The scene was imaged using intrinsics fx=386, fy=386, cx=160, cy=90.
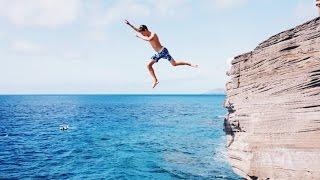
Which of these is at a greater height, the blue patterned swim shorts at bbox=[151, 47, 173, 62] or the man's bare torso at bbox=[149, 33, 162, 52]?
the man's bare torso at bbox=[149, 33, 162, 52]

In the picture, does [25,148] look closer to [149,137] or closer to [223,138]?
[149,137]

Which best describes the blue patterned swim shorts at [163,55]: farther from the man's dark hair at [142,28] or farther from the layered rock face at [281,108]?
the layered rock face at [281,108]

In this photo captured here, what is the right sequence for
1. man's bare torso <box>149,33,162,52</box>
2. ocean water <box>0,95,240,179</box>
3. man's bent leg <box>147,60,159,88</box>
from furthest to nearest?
1. ocean water <box>0,95,240,179</box>
2. man's bent leg <box>147,60,159,88</box>
3. man's bare torso <box>149,33,162,52</box>

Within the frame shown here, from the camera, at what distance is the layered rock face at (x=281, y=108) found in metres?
19.2

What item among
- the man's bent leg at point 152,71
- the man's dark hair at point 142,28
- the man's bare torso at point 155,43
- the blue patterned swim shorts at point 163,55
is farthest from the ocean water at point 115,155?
the man's dark hair at point 142,28

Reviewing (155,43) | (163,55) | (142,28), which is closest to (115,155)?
(163,55)

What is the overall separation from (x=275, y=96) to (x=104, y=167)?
2447cm

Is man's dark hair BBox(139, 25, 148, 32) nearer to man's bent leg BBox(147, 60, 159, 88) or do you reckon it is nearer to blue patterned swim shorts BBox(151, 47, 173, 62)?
blue patterned swim shorts BBox(151, 47, 173, 62)

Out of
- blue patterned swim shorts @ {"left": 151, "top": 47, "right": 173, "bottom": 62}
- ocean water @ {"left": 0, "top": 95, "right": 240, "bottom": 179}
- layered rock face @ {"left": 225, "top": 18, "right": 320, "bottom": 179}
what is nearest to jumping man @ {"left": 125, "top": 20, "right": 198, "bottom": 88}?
blue patterned swim shorts @ {"left": 151, "top": 47, "right": 173, "bottom": 62}

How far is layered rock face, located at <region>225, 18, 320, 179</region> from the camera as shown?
19234 millimetres

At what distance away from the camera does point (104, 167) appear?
41188 mm

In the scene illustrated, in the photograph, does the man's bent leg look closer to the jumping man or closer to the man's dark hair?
the jumping man

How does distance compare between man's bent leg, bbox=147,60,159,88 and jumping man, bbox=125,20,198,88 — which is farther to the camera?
man's bent leg, bbox=147,60,159,88

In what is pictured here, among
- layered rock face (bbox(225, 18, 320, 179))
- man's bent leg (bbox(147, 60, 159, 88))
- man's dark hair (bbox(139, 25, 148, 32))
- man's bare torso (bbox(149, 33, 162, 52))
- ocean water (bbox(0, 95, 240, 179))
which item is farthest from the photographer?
ocean water (bbox(0, 95, 240, 179))
